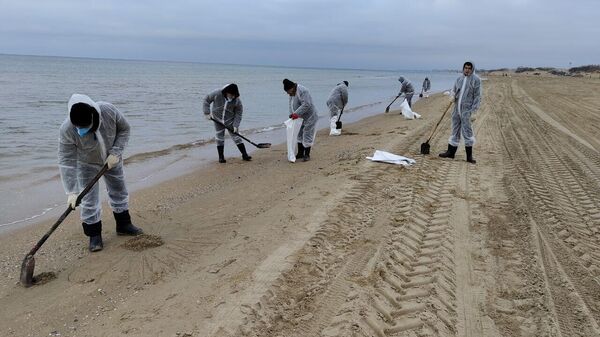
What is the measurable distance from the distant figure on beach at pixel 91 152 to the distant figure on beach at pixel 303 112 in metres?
4.01

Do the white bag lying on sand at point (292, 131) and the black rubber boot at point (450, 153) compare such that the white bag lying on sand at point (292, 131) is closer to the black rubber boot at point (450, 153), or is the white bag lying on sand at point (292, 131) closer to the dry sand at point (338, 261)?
the dry sand at point (338, 261)

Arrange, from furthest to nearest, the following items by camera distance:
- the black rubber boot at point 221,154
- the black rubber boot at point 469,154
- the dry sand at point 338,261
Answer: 1. the black rubber boot at point 221,154
2. the black rubber boot at point 469,154
3. the dry sand at point 338,261

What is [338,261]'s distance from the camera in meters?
3.74

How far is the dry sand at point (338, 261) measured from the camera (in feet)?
9.75

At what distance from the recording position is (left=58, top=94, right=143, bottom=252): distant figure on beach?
370cm

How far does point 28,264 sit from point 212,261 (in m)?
1.58

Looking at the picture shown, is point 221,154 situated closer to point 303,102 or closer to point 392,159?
point 303,102

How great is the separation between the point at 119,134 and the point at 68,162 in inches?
21.5

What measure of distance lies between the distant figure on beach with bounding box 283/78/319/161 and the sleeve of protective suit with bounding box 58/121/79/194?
440 cm

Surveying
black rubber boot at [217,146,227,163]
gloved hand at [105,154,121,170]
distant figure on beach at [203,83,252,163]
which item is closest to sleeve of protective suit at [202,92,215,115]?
distant figure on beach at [203,83,252,163]

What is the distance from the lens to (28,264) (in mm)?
3670

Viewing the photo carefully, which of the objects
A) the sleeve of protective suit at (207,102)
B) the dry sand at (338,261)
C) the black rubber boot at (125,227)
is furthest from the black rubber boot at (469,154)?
the black rubber boot at (125,227)

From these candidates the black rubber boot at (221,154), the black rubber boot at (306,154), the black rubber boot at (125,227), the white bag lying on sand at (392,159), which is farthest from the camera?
the black rubber boot at (221,154)

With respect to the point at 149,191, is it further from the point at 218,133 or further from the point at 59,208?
the point at 218,133
